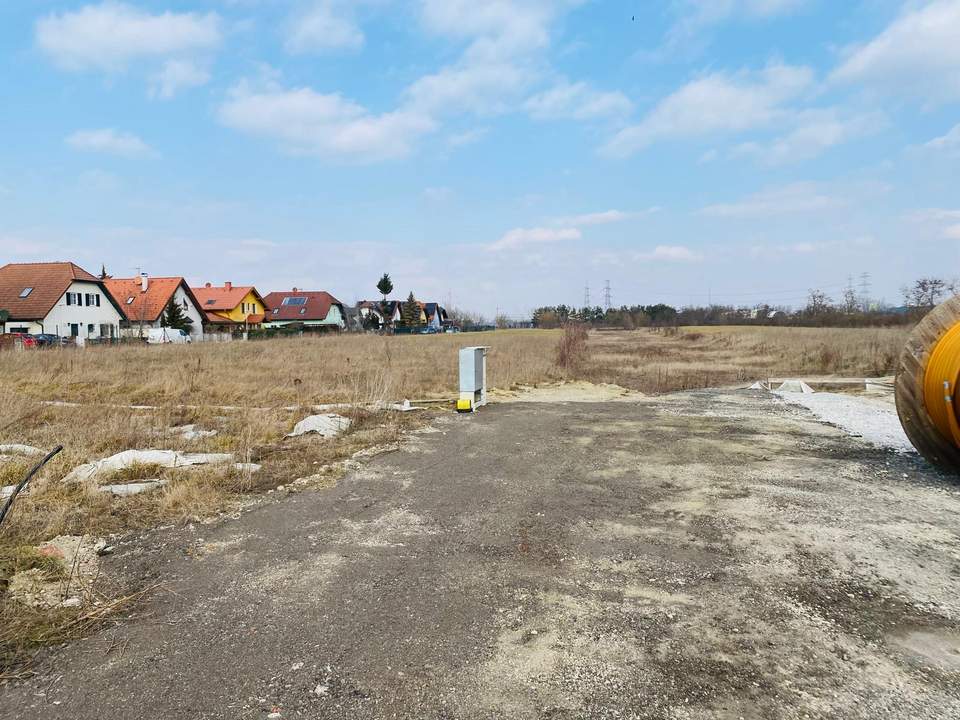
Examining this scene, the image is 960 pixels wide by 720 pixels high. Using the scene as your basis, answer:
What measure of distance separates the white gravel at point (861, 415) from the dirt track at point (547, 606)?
213 centimetres

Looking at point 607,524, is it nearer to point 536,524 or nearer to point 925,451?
point 536,524

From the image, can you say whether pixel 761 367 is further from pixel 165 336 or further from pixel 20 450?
pixel 165 336

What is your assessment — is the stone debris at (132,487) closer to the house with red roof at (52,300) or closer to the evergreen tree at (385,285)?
the house with red roof at (52,300)

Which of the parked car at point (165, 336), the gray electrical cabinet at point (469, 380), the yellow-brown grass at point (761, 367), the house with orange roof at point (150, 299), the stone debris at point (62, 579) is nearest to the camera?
the stone debris at point (62, 579)

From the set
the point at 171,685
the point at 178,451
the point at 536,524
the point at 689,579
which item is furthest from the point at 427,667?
the point at 178,451

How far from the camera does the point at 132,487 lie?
5.77 metres

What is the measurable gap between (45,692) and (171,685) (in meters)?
0.55

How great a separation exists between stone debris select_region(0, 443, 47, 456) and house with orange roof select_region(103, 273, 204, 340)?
150 feet

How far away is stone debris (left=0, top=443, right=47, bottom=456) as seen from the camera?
6992mm

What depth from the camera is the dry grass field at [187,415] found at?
479 centimetres

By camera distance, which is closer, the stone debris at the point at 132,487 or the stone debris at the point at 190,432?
the stone debris at the point at 132,487

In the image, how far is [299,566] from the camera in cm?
408

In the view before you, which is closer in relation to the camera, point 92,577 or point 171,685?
point 171,685

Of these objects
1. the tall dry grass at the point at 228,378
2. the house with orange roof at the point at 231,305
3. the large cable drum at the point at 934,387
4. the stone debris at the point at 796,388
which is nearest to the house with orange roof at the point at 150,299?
the house with orange roof at the point at 231,305
